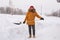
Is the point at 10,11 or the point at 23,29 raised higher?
the point at 10,11

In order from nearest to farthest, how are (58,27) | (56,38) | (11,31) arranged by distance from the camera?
(56,38) → (11,31) → (58,27)

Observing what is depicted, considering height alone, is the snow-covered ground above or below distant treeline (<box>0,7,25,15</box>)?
below

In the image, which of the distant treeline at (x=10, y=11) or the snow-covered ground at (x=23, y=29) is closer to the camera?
the snow-covered ground at (x=23, y=29)

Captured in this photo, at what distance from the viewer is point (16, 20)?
6867 millimetres

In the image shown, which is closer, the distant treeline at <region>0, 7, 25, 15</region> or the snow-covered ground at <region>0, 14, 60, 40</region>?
the snow-covered ground at <region>0, 14, 60, 40</region>

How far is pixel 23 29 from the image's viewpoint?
6.38 metres

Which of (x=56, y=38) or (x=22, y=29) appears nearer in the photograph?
(x=56, y=38)

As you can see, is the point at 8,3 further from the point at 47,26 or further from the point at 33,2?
the point at 47,26

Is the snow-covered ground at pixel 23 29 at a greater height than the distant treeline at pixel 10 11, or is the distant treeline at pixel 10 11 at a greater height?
the distant treeline at pixel 10 11

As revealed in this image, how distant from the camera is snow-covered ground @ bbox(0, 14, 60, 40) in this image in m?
5.69

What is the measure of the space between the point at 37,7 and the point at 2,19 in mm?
1289

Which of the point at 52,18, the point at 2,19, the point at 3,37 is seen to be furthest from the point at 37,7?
the point at 3,37

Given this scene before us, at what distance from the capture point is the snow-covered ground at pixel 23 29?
5.69 metres

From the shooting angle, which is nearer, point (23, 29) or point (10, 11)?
point (23, 29)
